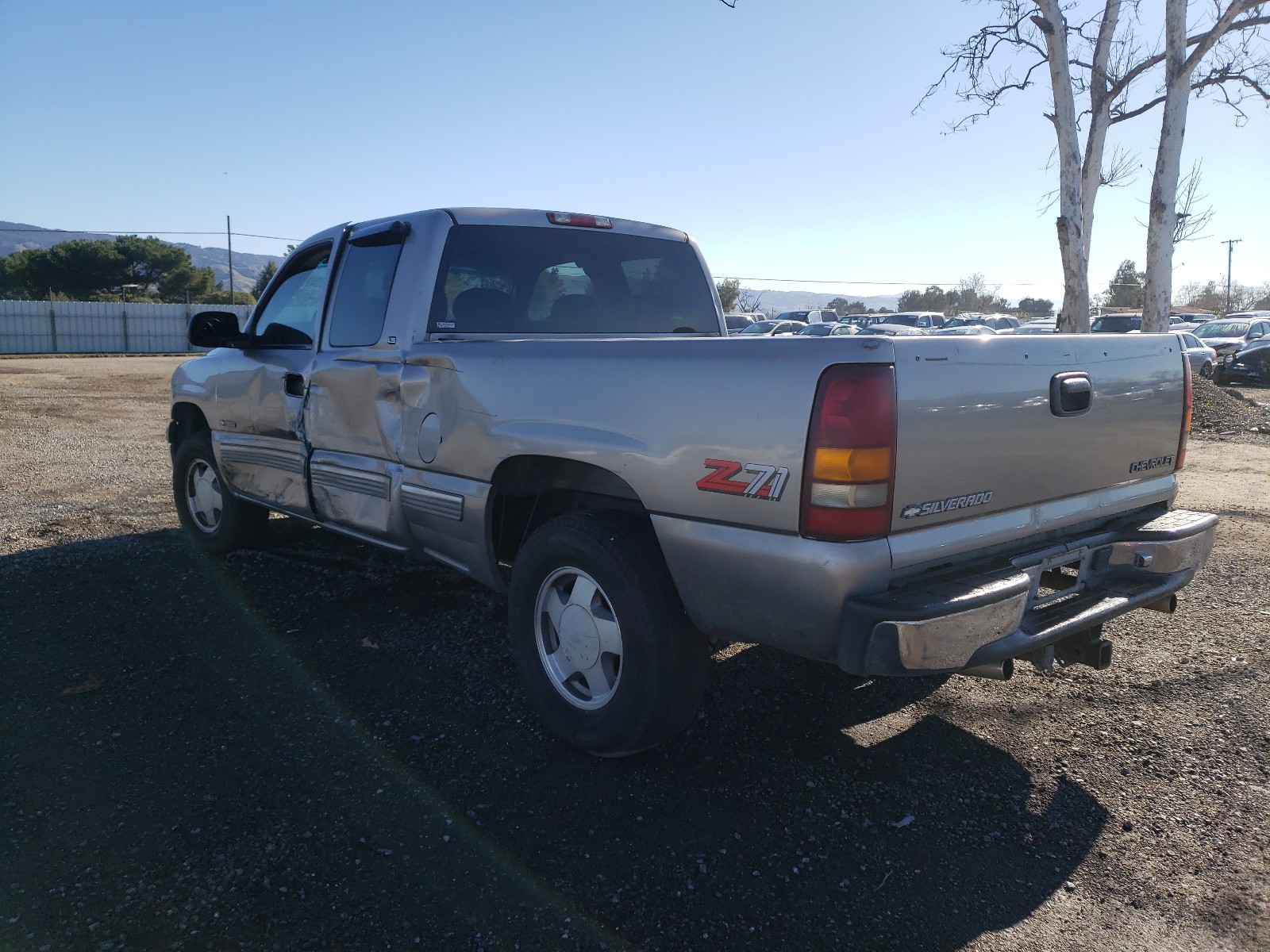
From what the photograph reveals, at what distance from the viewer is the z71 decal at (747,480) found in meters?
2.61

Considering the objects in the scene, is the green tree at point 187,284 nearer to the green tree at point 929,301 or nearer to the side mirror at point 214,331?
the green tree at point 929,301

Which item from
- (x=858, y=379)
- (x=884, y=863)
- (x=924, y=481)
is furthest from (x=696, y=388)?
(x=884, y=863)

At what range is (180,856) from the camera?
8.91 ft

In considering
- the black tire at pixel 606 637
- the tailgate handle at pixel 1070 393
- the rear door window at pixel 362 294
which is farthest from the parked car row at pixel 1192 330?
the black tire at pixel 606 637

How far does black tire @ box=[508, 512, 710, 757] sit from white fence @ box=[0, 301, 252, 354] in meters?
33.2

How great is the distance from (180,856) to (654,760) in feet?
5.11

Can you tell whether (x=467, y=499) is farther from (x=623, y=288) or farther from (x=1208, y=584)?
(x=1208, y=584)

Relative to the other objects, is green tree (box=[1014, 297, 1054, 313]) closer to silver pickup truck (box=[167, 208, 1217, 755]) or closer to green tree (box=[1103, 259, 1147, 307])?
green tree (box=[1103, 259, 1147, 307])

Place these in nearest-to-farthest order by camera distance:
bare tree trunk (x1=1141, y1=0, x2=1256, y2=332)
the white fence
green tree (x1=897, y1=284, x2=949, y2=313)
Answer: bare tree trunk (x1=1141, y1=0, x2=1256, y2=332) < the white fence < green tree (x1=897, y1=284, x2=949, y2=313)

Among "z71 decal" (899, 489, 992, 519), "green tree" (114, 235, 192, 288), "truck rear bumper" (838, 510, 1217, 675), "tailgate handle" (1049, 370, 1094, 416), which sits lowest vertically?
"truck rear bumper" (838, 510, 1217, 675)

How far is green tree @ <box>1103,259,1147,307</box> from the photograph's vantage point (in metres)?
62.9

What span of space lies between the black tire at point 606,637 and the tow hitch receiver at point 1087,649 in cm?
130

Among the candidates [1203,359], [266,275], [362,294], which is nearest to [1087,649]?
[362,294]

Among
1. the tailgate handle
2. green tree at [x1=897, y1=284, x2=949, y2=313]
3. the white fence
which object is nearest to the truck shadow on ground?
the tailgate handle
